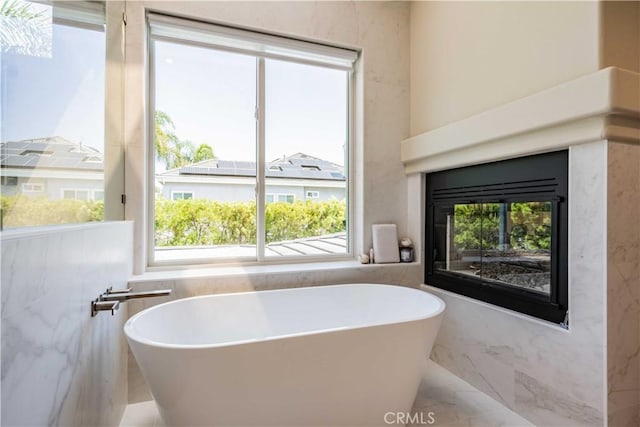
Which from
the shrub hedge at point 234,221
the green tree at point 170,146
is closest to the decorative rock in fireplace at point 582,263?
the shrub hedge at point 234,221

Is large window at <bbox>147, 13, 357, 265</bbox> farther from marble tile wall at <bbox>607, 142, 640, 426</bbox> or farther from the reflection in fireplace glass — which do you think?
marble tile wall at <bbox>607, 142, 640, 426</bbox>

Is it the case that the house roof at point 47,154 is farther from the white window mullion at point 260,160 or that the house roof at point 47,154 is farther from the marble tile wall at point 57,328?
the white window mullion at point 260,160

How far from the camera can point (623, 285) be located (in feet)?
4.61

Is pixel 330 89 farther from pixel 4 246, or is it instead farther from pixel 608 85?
pixel 4 246

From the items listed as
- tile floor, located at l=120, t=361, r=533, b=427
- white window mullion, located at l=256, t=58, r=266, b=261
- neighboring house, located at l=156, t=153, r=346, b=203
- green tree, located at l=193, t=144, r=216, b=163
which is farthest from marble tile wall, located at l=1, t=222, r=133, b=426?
white window mullion, located at l=256, t=58, r=266, b=261

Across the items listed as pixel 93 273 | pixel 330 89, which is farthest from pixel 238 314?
pixel 330 89

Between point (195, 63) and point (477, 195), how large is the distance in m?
2.14

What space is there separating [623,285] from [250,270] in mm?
2004

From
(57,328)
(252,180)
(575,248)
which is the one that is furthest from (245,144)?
(575,248)

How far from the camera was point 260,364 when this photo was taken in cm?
128

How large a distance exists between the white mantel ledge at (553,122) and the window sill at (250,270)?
98 centimetres

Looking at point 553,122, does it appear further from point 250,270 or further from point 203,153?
point 203,153

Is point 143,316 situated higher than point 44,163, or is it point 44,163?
point 44,163

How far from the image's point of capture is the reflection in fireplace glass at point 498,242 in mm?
1701
